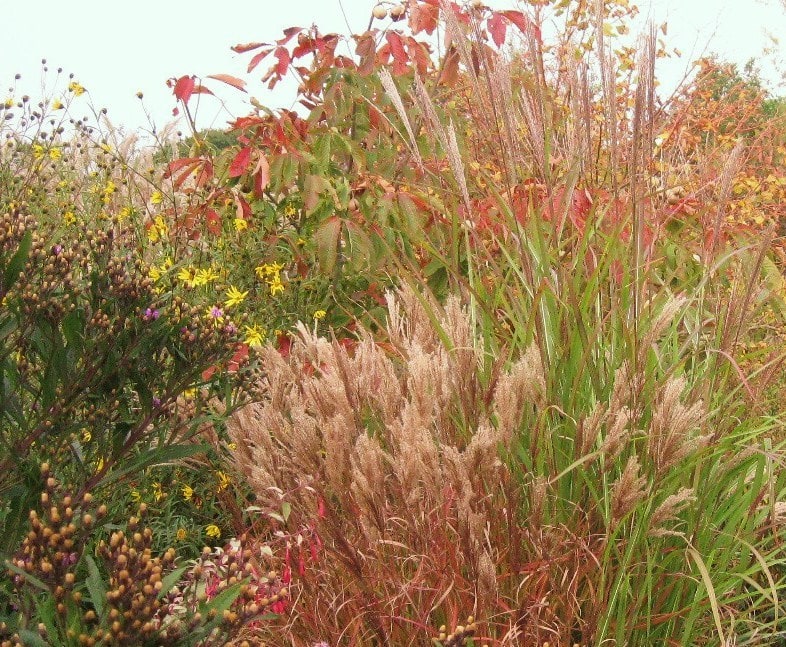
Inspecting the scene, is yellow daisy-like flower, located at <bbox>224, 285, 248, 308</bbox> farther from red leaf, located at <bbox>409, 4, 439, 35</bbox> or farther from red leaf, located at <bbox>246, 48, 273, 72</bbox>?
red leaf, located at <bbox>409, 4, 439, 35</bbox>

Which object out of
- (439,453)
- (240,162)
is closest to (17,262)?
(439,453)

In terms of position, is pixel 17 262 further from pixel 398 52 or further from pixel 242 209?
pixel 398 52

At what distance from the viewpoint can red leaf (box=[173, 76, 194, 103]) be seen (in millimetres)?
3811

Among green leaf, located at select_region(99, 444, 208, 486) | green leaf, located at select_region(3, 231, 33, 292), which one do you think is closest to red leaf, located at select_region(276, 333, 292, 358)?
green leaf, located at select_region(99, 444, 208, 486)

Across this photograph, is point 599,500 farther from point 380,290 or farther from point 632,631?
point 380,290

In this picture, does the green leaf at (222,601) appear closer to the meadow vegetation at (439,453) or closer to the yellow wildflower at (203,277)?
the meadow vegetation at (439,453)

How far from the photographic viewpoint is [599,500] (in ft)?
7.25

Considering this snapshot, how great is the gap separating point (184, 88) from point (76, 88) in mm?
1443

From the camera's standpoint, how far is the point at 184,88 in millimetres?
3818

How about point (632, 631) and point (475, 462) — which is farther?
point (632, 631)

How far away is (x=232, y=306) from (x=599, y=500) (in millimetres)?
1821

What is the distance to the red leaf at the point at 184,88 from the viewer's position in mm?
3811

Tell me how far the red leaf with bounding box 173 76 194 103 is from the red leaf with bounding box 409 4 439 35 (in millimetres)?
940

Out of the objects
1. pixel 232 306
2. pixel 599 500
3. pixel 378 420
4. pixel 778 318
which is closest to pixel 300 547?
pixel 378 420
